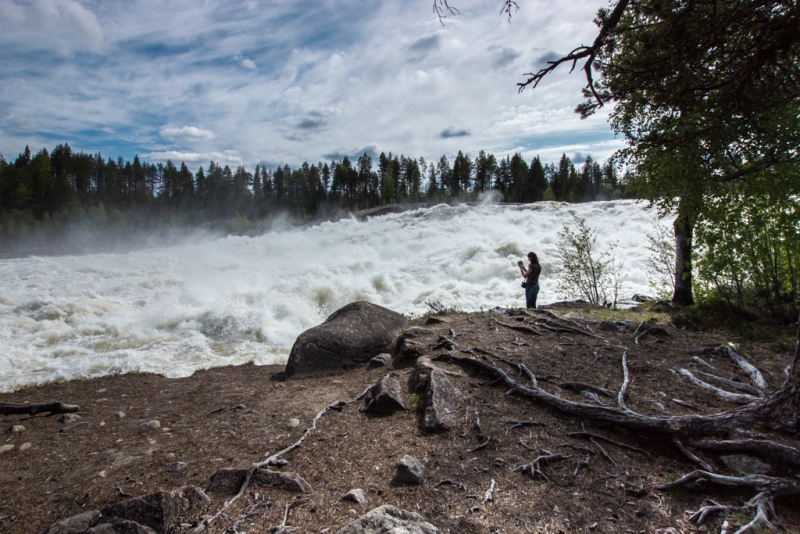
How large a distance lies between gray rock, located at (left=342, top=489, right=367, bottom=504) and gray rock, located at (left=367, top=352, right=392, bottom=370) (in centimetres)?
345

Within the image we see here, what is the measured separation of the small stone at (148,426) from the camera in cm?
466

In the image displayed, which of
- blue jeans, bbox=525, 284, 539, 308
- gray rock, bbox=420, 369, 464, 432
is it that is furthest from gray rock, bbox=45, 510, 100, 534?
blue jeans, bbox=525, 284, 539, 308

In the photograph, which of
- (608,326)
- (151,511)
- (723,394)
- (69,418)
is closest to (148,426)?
(69,418)

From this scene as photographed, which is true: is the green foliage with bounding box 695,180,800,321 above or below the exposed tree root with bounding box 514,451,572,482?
above

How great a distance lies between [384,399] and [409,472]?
1.41 metres

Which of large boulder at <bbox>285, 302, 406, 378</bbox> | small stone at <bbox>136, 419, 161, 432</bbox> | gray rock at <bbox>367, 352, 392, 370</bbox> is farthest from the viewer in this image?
large boulder at <bbox>285, 302, 406, 378</bbox>

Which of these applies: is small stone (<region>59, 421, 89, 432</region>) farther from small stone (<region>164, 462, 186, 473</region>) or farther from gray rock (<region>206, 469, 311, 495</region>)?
gray rock (<region>206, 469, 311, 495</region>)

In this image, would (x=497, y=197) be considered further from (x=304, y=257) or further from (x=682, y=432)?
(x=682, y=432)

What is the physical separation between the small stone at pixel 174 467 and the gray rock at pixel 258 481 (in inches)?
21.8

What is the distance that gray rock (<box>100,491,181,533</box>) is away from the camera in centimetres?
262

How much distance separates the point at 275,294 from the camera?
13.8 meters

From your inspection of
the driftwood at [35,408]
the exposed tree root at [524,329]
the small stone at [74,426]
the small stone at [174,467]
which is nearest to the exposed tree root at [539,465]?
the small stone at [174,467]

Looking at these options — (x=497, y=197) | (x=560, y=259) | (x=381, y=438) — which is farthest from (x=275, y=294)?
(x=497, y=197)

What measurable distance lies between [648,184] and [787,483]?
6950 mm
